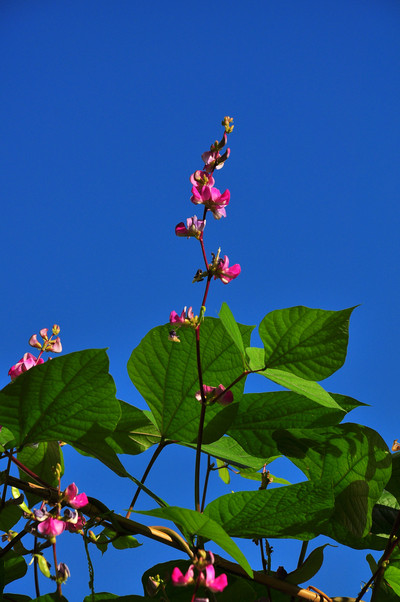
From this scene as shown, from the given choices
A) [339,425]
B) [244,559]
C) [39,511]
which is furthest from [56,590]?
[339,425]

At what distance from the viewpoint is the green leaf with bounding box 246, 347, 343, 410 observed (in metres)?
0.51

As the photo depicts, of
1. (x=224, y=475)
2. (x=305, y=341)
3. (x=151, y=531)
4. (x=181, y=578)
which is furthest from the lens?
(x=224, y=475)

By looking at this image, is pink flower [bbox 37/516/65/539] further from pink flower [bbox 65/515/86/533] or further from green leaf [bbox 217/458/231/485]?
green leaf [bbox 217/458/231/485]

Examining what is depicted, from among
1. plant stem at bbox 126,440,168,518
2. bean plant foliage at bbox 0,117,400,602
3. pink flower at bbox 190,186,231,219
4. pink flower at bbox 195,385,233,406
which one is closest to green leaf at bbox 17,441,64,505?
bean plant foliage at bbox 0,117,400,602

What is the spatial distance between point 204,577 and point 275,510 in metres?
0.11

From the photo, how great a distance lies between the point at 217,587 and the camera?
396mm

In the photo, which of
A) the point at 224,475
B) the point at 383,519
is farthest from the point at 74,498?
the point at 224,475

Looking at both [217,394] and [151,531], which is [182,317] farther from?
[151,531]

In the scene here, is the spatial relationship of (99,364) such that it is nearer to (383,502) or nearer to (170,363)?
(170,363)

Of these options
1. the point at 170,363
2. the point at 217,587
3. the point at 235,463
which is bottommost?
the point at 217,587

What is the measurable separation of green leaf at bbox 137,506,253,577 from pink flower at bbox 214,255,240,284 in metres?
0.24

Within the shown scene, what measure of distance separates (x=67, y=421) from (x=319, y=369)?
10.5 inches

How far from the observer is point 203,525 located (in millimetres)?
433

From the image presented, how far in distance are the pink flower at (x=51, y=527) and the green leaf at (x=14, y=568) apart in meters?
0.25
